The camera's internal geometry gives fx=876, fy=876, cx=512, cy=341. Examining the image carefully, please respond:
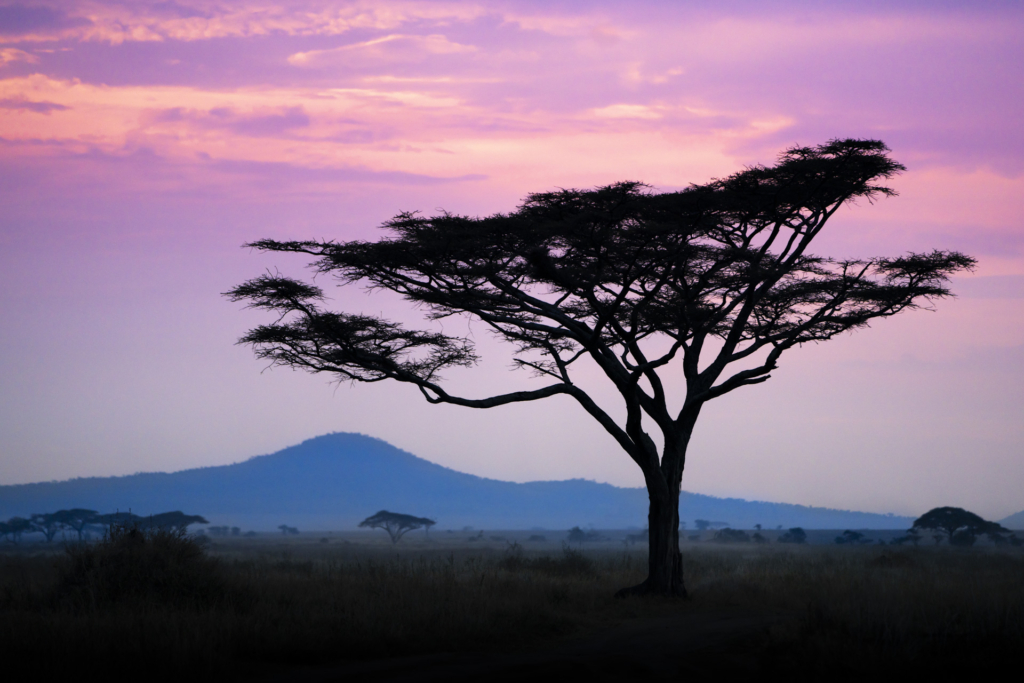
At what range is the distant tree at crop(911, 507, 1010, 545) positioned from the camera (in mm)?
61875

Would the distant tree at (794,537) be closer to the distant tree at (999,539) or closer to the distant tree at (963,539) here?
the distant tree at (999,539)

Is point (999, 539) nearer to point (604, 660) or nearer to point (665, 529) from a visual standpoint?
point (665, 529)

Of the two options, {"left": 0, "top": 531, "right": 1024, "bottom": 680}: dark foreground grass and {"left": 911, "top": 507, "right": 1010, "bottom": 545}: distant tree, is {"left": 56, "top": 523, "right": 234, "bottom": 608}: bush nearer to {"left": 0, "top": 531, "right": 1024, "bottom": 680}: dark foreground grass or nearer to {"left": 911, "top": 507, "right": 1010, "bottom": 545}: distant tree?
{"left": 0, "top": 531, "right": 1024, "bottom": 680}: dark foreground grass

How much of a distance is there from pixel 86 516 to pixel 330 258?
75.7 m

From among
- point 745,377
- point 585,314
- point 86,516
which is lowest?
point 86,516

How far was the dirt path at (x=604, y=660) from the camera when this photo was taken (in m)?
9.44

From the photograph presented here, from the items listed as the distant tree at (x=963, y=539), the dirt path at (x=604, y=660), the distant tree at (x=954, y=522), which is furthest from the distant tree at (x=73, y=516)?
the dirt path at (x=604, y=660)

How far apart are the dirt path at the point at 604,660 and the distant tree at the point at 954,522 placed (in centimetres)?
5666

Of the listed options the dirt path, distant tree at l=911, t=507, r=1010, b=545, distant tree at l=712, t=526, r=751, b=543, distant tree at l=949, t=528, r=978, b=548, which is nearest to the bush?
the dirt path

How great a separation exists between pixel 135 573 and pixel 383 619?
464 centimetres

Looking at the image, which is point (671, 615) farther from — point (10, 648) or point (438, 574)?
point (10, 648)

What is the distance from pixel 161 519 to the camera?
243ft

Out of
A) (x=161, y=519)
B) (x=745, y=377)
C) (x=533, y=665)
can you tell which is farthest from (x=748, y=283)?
(x=161, y=519)

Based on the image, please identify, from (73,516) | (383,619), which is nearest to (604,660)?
(383,619)
